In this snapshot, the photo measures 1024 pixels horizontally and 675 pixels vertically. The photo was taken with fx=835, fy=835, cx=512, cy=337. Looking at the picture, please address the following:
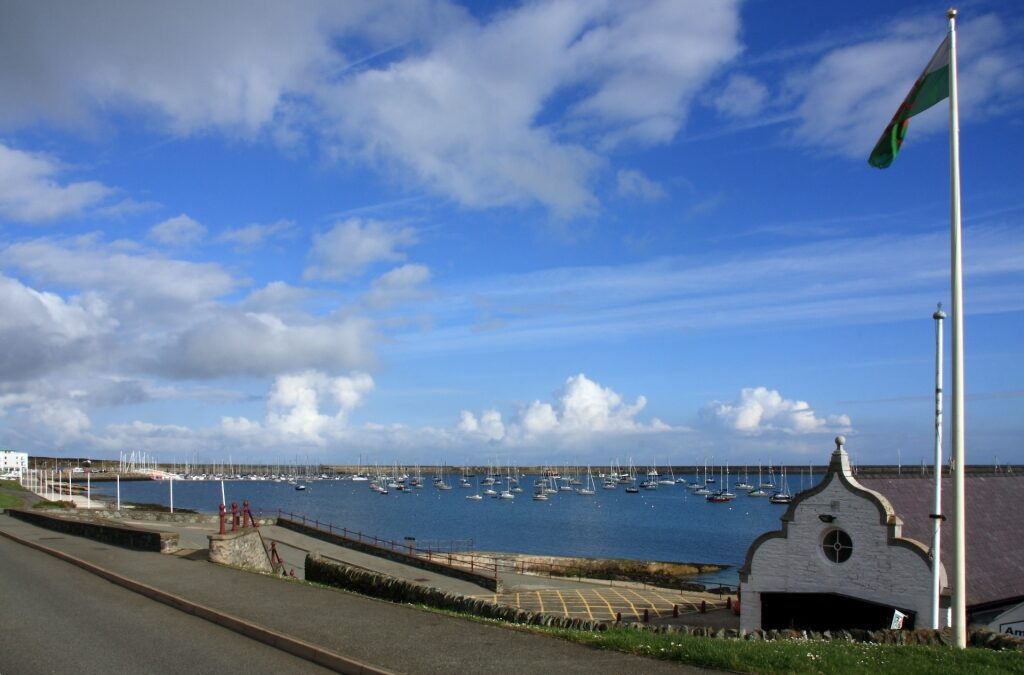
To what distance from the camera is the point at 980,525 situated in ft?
78.8

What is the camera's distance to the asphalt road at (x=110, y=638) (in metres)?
11.7

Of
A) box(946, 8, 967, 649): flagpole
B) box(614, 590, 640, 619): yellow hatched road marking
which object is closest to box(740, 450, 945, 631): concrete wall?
box(946, 8, 967, 649): flagpole

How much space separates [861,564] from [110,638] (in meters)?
16.5

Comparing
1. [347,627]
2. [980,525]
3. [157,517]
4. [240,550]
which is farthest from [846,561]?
[157,517]

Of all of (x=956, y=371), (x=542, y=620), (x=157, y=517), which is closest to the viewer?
(x=956, y=371)

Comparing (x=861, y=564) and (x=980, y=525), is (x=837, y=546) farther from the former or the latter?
(x=980, y=525)

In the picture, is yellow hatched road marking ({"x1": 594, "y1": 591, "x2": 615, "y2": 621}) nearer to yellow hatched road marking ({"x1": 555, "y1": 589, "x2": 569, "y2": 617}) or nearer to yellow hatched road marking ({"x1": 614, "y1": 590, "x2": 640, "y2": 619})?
yellow hatched road marking ({"x1": 614, "y1": 590, "x2": 640, "y2": 619})

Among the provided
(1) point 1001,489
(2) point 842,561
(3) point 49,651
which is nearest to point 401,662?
(3) point 49,651

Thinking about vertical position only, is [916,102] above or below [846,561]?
above

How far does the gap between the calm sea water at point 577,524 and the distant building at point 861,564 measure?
39155 millimetres

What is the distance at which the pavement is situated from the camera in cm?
1125

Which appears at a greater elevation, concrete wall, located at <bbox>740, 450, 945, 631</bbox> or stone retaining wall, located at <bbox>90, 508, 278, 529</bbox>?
concrete wall, located at <bbox>740, 450, 945, 631</bbox>

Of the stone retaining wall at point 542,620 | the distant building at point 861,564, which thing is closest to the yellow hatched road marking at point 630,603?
the distant building at point 861,564

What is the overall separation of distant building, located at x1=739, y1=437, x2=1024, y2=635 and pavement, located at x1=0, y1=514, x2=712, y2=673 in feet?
34.0
